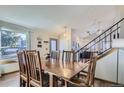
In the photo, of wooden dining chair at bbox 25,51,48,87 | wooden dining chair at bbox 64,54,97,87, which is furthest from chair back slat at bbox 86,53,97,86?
wooden dining chair at bbox 25,51,48,87

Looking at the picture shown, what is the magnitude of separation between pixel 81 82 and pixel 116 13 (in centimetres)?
227

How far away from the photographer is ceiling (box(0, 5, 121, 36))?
315 centimetres

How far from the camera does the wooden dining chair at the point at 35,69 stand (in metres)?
1.86

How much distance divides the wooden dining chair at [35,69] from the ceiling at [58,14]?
143 cm

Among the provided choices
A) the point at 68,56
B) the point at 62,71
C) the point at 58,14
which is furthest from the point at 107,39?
the point at 62,71

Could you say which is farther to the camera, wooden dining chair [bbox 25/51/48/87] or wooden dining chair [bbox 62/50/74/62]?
wooden dining chair [bbox 62/50/74/62]

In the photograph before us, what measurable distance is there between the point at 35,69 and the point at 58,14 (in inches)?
83.6

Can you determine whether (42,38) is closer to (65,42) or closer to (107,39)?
(65,42)

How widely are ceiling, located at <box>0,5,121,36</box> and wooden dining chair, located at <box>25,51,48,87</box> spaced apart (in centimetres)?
143

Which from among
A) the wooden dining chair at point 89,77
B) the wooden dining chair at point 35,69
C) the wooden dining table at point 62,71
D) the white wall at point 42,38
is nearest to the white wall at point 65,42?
the white wall at point 42,38

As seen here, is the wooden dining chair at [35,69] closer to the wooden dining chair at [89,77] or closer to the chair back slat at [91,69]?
the wooden dining chair at [89,77]

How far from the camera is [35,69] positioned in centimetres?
194

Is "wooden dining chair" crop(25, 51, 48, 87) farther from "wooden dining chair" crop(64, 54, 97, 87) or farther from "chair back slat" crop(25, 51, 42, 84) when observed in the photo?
"wooden dining chair" crop(64, 54, 97, 87)

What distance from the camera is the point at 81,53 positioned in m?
4.43
